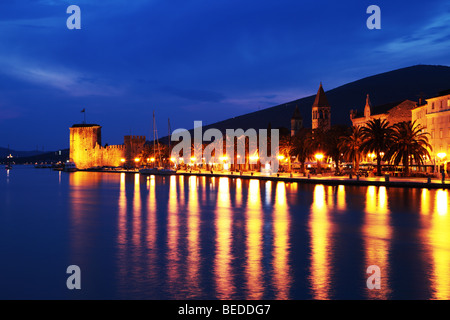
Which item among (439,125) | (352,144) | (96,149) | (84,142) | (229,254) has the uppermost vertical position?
(84,142)

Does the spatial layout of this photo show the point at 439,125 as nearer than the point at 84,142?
Yes

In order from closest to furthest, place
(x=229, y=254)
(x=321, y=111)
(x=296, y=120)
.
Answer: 1. (x=229, y=254)
2. (x=321, y=111)
3. (x=296, y=120)

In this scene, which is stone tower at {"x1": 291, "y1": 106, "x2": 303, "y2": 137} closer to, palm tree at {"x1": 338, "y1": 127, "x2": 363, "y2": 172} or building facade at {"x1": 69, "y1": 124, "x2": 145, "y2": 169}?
building facade at {"x1": 69, "y1": 124, "x2": 145, "y2": 169}

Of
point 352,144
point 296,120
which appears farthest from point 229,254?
point 296,120

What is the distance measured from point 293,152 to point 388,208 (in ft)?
157

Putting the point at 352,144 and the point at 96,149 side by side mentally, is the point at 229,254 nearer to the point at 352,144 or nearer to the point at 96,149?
the point at 352,144

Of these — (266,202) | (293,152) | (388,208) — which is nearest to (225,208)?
(266,202)

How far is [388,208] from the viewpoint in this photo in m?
22.9

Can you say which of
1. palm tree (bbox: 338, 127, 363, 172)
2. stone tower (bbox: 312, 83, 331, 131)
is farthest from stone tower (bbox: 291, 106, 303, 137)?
palm tree (bbox: 338, 127, 363, 172)

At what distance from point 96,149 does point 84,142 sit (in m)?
6.62

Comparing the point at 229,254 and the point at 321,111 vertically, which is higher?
the point at 321,111

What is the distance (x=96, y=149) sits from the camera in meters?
140
